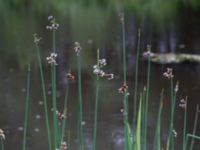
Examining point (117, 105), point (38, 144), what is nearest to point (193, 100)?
point (117, 105)

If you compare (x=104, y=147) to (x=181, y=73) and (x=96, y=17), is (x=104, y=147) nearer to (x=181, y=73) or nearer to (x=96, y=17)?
(x=181, y=73)

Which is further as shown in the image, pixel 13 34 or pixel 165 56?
pixel 13 34

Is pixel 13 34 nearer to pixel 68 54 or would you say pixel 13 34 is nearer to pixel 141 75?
pixel 68 54

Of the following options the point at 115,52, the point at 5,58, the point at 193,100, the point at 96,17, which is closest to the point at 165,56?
the point at 115,52

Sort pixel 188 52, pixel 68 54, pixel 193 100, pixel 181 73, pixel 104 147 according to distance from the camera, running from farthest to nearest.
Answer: pixel 68 54
pixel 188 52
pixel 181 73
pixel 193 100
pixel 104 147

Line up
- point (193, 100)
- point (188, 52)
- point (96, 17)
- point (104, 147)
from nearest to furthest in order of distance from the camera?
point (104, 147), point (193, 100), point (188, 52), point (96, 17)

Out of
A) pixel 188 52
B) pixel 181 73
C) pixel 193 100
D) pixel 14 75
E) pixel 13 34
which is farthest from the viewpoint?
pixel 13 34
